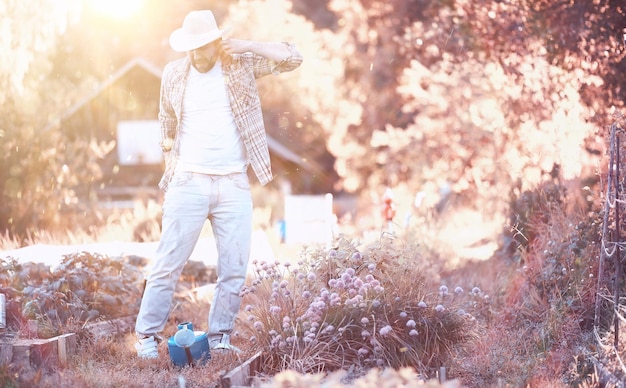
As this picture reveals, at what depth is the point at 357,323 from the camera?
552 cm

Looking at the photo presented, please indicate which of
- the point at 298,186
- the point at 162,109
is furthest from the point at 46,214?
the point at 298,186


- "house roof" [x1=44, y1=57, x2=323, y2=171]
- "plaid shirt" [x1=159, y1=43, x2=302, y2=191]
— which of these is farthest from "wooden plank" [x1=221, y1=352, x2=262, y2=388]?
"house roof" [x1=44, y1=57, x2=323, y2=171]

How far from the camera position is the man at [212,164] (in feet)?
19.0

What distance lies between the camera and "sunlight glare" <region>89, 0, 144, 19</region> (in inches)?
1357

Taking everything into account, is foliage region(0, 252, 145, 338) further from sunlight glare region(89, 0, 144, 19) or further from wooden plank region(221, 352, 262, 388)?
sunlight glare region(89, 0, 144, 19)

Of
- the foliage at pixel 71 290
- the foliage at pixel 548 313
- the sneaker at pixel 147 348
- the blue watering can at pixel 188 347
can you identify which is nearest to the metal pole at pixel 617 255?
the foliage at pixel 548 313

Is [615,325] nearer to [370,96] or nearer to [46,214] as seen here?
[46,214]

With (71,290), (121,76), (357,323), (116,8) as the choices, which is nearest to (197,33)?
(357,323)

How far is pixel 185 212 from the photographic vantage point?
581 cm

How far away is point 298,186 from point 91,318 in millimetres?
19446

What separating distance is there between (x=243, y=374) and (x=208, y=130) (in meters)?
1.65

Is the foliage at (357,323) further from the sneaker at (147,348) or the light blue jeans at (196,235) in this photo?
the sneaker at (147,348)

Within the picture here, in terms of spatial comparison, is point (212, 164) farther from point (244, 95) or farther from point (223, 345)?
point (223, 345)

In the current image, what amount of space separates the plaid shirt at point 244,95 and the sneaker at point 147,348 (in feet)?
3.42
